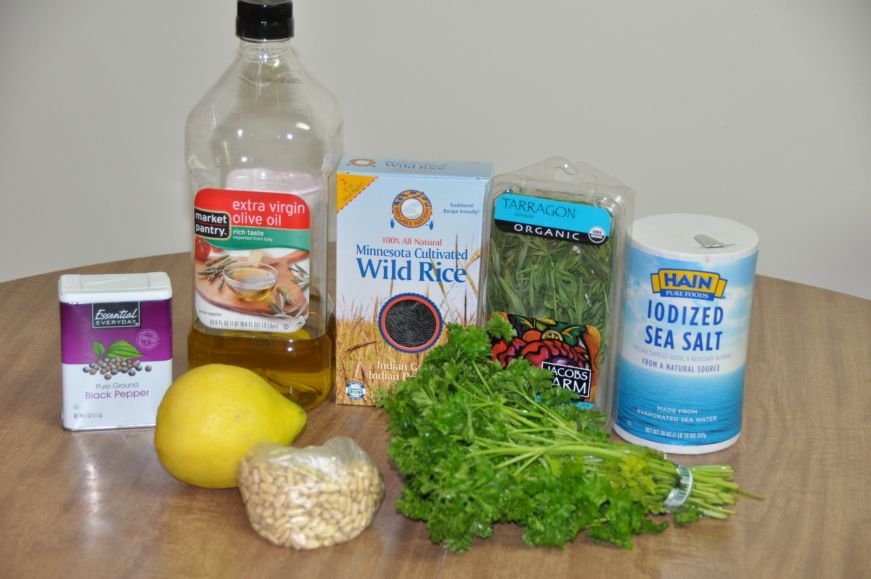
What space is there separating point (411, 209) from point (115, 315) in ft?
1.24

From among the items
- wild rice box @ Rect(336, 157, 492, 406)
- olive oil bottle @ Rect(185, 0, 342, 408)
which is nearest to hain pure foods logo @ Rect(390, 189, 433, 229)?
wild rice box @ Rect(336, 157, 492, 406)

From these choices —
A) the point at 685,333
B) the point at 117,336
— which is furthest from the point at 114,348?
the point at 685,333

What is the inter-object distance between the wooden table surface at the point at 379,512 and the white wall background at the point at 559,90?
1.00 m

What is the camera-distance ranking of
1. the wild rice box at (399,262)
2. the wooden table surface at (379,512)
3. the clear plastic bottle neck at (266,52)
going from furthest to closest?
1. the clear plastic bottle neck at (266,52)
2. the wild rice box at (399,262)
3. the wooden table surface at (379,512)

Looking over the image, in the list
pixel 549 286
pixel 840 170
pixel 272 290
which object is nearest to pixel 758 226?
pixel 840 170

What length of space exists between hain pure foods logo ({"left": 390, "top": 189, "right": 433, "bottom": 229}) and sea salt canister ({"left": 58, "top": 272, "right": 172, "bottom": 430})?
0.95ft

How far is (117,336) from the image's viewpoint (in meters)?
1.38

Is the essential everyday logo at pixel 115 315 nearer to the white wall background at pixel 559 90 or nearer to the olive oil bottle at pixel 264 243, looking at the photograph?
the olive oil bottle at pixel 264 243

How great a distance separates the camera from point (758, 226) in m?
2.60

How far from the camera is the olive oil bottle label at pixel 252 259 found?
4.57 feet

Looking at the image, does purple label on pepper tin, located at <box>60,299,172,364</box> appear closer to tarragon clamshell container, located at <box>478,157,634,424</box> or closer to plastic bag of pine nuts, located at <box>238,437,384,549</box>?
plastic bag of pine nuts, located at <box>238,437,384,549</box>

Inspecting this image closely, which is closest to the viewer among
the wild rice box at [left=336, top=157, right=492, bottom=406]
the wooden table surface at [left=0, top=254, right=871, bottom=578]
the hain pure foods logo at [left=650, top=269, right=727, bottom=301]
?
the wooden table surface at [left=0, top=254, right=871, bottom=578]

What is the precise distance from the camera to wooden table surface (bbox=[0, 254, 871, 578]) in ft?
3.80

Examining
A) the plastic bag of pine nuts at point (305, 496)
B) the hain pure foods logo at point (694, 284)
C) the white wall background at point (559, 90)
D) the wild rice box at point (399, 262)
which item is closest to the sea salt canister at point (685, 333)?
the hain pure foods logo at point (694, 284)
